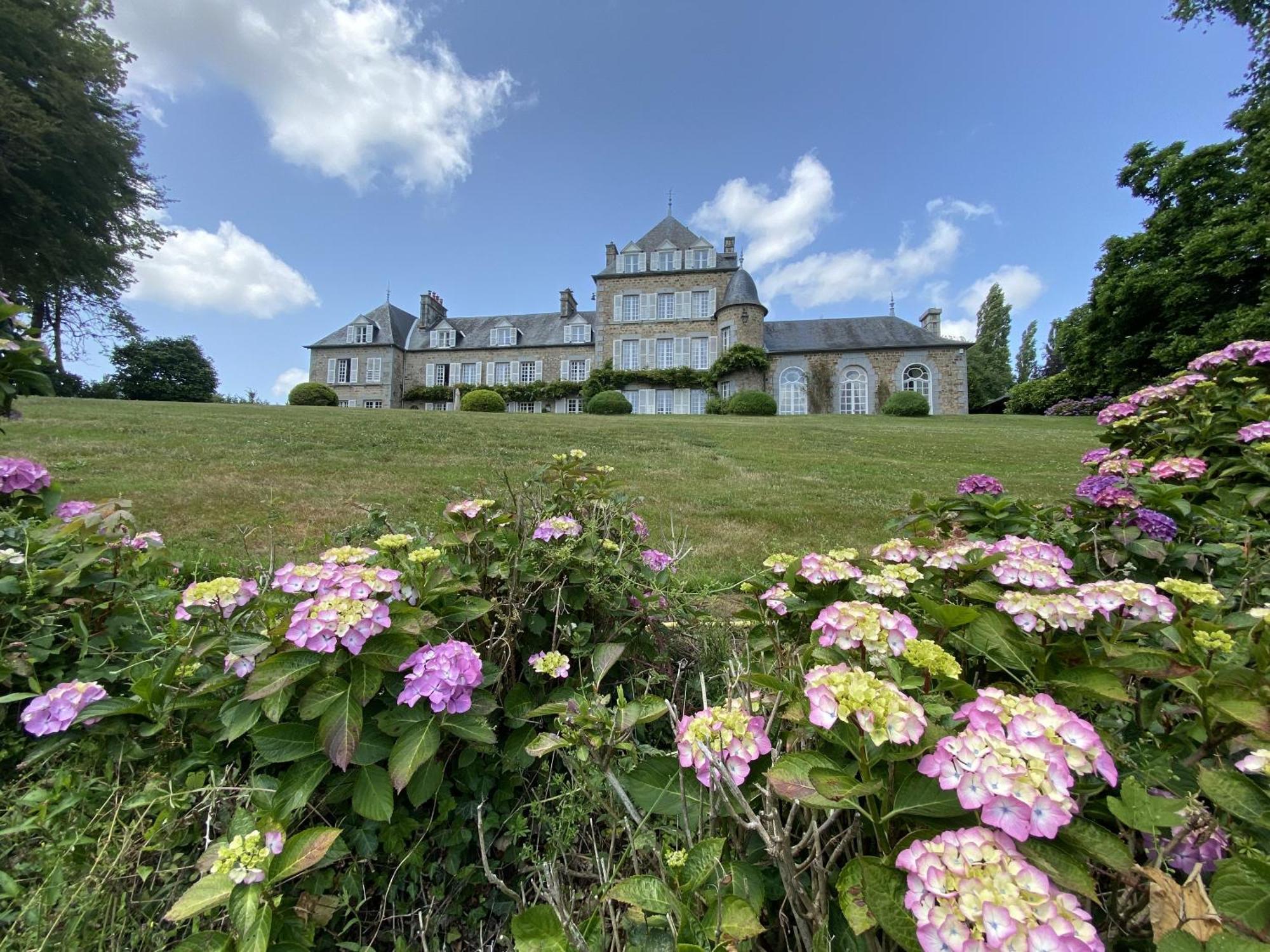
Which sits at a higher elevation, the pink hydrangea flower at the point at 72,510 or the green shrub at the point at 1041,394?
the green shrub at the point at 1041,394

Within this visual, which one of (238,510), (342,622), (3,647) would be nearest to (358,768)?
(342,622)

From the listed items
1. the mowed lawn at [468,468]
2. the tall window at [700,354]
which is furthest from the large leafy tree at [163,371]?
the tall window at [700,354]

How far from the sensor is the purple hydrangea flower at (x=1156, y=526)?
→ 5.06ft

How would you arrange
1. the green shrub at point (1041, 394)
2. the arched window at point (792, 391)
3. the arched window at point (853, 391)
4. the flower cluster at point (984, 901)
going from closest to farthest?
the flower cluster at point (984, 901) < the green shrub at point (1041, 394) < the arched window at point (853, 391) < the arched window at point (792, 391)

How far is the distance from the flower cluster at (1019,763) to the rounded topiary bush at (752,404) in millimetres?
20683

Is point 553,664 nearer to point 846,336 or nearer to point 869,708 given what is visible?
point 869,708

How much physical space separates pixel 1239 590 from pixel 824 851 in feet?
4.50

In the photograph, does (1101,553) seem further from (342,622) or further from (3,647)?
(3,647)

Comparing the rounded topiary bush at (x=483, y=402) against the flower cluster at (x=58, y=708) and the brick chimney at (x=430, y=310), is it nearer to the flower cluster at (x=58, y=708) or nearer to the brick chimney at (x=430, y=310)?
the brick chimney at (x=430, y=310)

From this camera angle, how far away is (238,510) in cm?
420

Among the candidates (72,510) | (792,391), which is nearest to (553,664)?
(72,510)

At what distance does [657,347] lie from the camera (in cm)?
2556

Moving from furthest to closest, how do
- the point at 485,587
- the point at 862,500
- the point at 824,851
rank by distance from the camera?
the point at 862,500, the point at 485,587, the point at 824,851

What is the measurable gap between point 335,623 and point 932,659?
113cm
